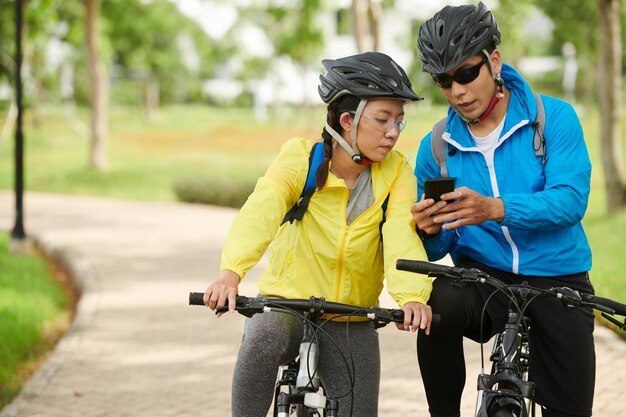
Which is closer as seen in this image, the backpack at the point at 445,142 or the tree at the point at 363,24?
the backpack at the point at 445,142

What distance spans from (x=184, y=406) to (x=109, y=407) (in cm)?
46

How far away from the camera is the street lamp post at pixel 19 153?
537 inches

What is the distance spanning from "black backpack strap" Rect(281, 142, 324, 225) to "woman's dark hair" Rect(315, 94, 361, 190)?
0.02m

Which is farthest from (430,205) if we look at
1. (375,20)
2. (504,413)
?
(375,20)

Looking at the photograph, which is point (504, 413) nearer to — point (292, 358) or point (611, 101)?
point (292, 358)

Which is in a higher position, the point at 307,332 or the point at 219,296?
the point at 219,296

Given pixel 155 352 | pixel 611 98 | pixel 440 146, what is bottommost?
pixel 155 352

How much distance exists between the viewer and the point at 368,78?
373 cm

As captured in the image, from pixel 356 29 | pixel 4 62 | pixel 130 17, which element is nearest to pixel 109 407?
pixel 356 29

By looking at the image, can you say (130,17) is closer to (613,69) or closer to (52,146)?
(52,146)

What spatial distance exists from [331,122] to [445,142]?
430 mm

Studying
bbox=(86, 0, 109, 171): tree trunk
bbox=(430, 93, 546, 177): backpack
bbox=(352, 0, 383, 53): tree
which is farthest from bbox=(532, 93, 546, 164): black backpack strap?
bbox=(86, 0, 109, 171): tree trunk

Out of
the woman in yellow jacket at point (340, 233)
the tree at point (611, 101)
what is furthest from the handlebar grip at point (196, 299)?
the tree at point (611, 101)

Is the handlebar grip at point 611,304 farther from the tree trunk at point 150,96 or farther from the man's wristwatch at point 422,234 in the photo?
the tree trunk at point 150,96
